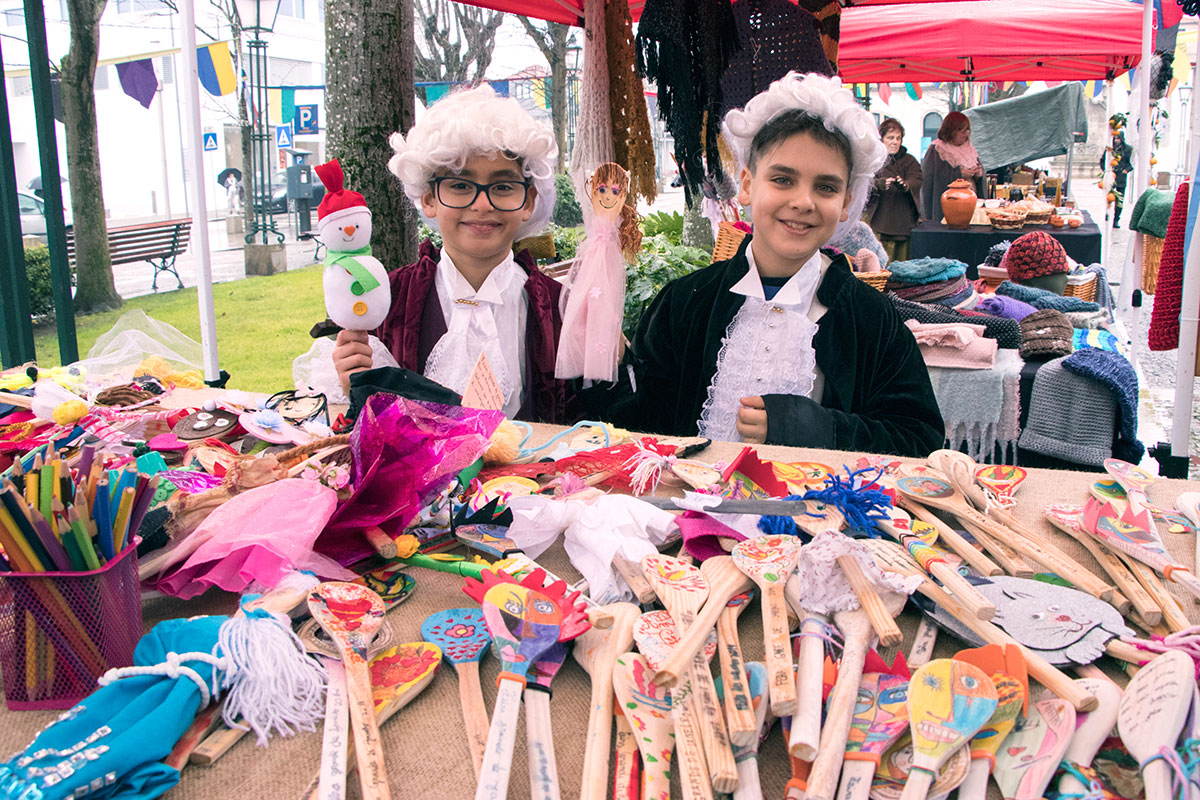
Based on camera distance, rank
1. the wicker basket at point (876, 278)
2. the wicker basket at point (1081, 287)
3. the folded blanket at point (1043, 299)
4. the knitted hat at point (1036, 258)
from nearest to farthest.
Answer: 1. the wicker basket at point (876, 278)
2. the folded blanket at point (1043, 299)
3. the knitted hat at point (1036, 258)
4. the wicker basket at point (1081, 287)

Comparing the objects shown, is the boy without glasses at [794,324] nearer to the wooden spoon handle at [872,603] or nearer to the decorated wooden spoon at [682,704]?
the wooden spoon handle at [872,603]

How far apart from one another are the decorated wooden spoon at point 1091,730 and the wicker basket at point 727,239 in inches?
74.4

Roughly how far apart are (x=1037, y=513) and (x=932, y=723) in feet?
2.05

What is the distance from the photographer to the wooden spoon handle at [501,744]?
0.66 m

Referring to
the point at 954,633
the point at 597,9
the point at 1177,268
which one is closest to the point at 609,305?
the point at 954,633

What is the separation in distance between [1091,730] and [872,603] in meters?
0.22

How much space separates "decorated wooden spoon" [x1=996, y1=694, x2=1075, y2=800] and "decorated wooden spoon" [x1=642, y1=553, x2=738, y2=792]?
8.9 inches

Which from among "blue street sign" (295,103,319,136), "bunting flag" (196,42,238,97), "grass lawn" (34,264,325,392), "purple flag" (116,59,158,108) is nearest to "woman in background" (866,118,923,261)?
"grass lawn" (34,264,325,392)

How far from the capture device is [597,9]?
8.13 feet

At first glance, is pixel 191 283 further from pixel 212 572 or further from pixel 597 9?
pixel 212 572

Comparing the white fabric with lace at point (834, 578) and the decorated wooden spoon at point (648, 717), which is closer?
the decorated wooden spoon at point (648, 717)

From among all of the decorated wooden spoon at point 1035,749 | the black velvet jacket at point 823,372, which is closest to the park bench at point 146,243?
the black velvet jacket at point 823,372

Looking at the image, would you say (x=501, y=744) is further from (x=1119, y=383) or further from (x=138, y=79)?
(x=138, y=79)

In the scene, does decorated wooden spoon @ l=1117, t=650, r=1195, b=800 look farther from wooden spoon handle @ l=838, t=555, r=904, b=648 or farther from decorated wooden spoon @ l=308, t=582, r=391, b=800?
decorated wooden spoon @ l=308, t=582, r=391, b=800
